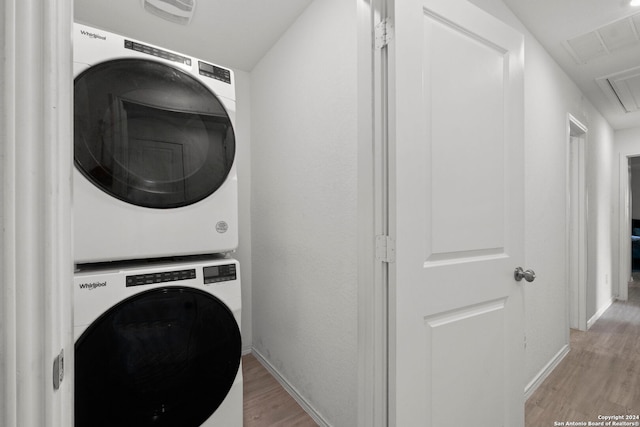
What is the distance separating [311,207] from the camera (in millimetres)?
1668

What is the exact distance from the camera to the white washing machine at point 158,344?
0.95 meters

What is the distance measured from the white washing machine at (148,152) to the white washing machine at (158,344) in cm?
10

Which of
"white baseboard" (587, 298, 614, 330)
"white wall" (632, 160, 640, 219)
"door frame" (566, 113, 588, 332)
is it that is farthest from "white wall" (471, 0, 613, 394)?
"white wall" (632, 160, 640, 219)

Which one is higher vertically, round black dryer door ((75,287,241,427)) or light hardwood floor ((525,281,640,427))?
round black dryer door ((75,287,241,427))

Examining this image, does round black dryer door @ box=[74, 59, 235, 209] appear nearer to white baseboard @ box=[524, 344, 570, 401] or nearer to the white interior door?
the white interior door

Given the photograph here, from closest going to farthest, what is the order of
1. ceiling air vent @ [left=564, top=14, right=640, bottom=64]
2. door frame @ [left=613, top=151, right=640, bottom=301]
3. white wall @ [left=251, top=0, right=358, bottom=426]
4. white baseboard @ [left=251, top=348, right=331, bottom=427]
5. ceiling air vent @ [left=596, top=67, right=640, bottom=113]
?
white wall @ [left=251, top=0, right=358, bottom=426] < white baseboard @ [left=251, top=348, right=331, bottom=427] < ceiling air vent @ [left=564, top=14, right=640, bottom=64] < ceiling air vent @ [left=596, top=67, right=640, bottom=113] < door frame @ [left=613, top=151, right=640, bottom=301]

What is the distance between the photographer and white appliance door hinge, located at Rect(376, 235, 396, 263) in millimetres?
973

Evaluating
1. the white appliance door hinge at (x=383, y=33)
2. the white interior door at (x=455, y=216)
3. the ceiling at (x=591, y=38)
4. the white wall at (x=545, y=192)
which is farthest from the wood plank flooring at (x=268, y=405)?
the ceiling at (x=591, y=38)

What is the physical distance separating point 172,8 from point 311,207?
1355 millimetres

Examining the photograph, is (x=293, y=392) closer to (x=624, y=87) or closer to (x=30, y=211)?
(x=30, y=211)

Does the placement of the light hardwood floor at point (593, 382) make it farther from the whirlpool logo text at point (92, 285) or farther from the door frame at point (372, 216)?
the whirlpool logo text at point (92, 285)

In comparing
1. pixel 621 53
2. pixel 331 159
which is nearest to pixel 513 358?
pixel 331 159

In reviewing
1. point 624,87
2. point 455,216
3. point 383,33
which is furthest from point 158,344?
point 624,87

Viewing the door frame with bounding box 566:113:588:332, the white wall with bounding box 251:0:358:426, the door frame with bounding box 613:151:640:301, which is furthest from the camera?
the door frame with bounding box 613:151:640:301
